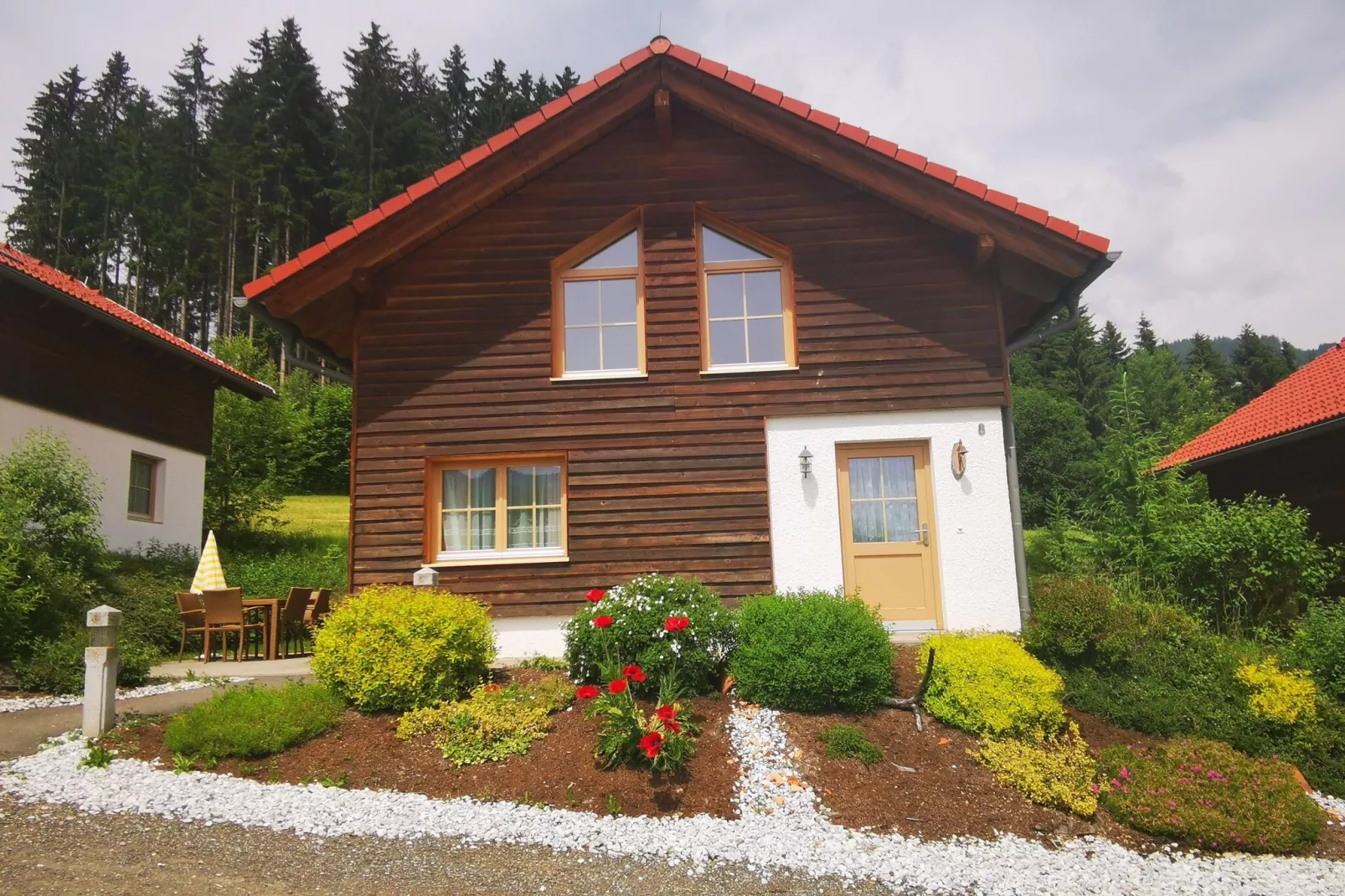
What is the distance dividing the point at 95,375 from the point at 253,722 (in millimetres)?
10021

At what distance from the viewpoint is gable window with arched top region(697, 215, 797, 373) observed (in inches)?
358

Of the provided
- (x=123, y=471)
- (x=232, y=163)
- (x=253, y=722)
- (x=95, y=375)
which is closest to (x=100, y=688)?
(x=253, y=722)

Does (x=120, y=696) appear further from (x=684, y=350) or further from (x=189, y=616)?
(x=684, y=350)

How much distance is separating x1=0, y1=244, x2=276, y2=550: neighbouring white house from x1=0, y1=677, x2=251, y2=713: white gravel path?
530cm

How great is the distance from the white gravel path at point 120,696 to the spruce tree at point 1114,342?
59222 mm

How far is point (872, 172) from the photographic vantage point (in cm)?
873

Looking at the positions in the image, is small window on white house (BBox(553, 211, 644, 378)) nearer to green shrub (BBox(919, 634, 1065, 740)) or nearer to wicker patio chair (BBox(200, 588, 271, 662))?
green shrub (BBox(919, 634, 1065, 740))

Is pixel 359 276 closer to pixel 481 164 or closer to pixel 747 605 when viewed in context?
pixel 481 164

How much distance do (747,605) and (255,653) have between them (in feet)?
24.1

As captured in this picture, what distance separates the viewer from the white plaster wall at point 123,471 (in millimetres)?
11590

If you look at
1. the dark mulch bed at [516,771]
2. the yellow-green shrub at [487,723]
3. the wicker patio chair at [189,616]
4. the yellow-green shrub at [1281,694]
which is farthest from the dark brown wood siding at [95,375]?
the yellow-green shrub at [1281,694]

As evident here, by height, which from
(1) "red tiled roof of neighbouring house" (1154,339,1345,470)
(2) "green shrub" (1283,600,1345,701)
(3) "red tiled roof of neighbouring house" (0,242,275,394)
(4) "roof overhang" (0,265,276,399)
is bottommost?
(2) "green shrub" (1283,600,1345,701)

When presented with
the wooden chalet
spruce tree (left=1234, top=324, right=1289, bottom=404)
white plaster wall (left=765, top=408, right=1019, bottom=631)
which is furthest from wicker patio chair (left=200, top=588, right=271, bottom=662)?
spruce tree (left=1234, top=324, right=1289, bottom=404)

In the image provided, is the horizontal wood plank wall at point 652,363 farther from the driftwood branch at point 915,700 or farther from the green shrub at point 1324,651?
the green shrub at point 1324,651
